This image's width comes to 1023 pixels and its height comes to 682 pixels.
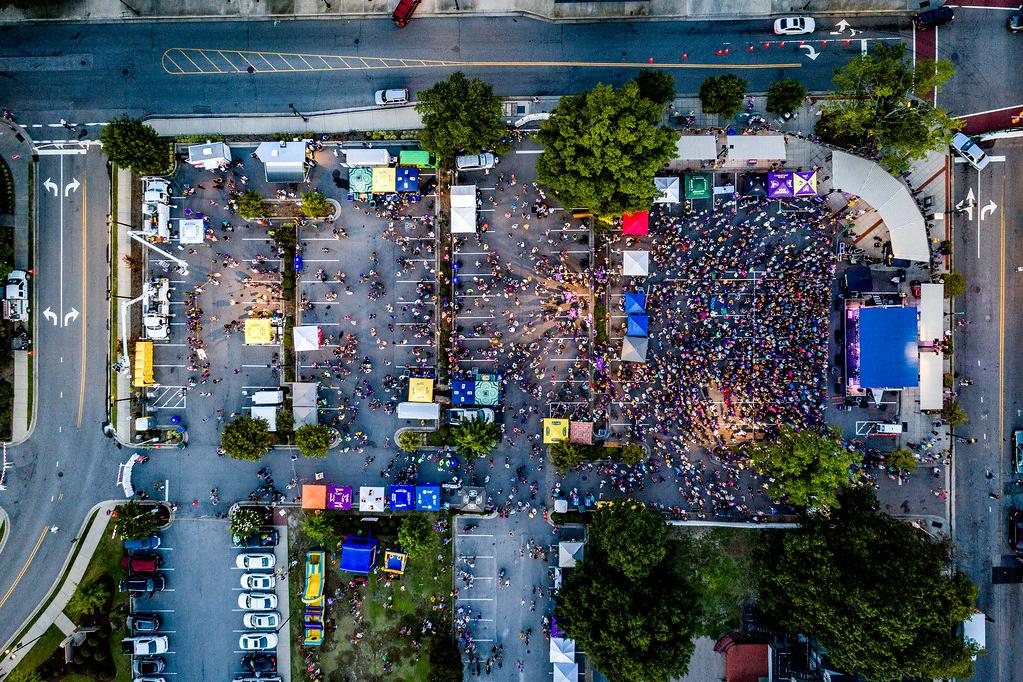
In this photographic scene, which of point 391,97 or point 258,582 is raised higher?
point 391,97

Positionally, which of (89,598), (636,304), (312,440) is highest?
(636,304)

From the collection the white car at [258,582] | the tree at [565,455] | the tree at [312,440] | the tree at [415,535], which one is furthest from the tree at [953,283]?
the white car at [258,582]

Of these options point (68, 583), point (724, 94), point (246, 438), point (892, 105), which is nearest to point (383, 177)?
point (246, 438)

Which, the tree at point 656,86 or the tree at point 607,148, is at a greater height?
the tree at point 656,86

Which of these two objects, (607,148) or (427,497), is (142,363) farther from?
(607,148)

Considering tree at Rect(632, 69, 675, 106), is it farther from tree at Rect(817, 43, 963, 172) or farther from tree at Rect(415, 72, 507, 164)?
tree at Rect(817, 43, 963, 172)

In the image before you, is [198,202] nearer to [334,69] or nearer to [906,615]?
[334,69]

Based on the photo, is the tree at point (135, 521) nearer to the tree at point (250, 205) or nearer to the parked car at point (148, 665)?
the parked car at point (148, 665)
